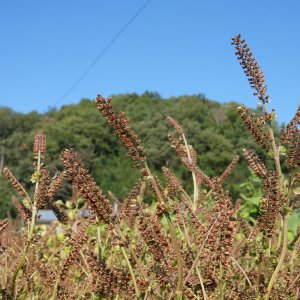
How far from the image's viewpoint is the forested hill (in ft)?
219

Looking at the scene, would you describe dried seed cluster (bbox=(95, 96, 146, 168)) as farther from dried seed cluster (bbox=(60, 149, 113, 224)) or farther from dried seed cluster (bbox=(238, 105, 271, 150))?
dried seed cluster (bbox=(238, 105, 271, 150))

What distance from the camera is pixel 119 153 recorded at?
7531 centimetres

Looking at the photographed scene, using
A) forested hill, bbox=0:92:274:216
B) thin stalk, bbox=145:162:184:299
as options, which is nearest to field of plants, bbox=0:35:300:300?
thin stalk, bbox=145:162:184:299

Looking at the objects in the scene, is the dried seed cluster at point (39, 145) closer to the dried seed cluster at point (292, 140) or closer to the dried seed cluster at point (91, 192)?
the dried seed cluster at point (91, 192)

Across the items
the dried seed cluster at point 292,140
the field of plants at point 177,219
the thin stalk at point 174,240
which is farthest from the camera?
the dried seed cluster at point 292,140

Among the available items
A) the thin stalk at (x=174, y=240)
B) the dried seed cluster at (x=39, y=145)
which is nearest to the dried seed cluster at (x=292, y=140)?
the thin stalk at (x=174, y=240)

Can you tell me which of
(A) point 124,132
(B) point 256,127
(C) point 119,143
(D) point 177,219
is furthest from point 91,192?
(C) point 119,143

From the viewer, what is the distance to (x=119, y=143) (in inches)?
2960

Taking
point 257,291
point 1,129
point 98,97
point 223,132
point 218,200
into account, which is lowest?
point 257,291

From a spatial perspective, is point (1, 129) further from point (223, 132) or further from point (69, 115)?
point (223, 132)

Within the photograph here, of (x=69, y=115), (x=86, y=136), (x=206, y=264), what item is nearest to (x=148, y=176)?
(x=206, y=264)

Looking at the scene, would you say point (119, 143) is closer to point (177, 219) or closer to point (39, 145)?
point (177, 219)

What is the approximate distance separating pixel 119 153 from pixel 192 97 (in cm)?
1626

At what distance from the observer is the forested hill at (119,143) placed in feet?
219
